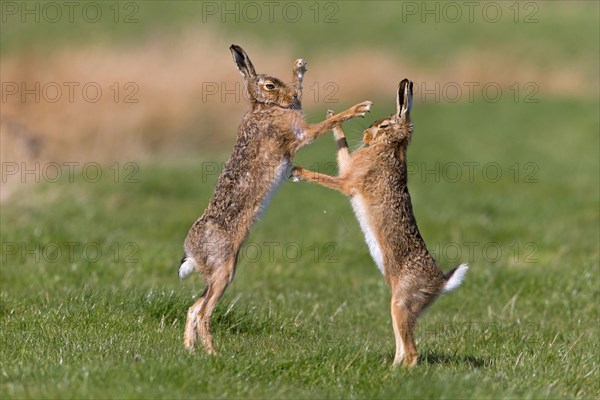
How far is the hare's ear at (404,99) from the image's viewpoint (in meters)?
7.31

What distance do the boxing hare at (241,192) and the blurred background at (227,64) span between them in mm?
918

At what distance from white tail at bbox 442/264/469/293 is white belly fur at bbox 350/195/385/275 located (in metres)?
0.44

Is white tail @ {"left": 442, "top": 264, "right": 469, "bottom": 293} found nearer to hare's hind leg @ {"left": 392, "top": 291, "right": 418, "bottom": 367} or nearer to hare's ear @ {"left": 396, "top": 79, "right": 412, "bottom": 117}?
hare's hind leg @ {"left": 392, "top": 291, "right": 418, "bottom": 367}

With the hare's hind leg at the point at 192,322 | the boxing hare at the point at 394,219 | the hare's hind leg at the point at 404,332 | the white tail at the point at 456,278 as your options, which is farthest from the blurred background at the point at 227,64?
the hare's hind leg at the point at 192,322

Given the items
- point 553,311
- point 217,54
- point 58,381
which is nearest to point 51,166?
point 217,54

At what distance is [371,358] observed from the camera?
21.1 ft

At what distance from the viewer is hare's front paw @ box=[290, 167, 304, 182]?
7.11 m

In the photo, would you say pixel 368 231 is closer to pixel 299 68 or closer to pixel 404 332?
pixel 404 332

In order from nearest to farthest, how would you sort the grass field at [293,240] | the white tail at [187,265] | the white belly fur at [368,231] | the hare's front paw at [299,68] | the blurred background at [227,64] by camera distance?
the grass field at [293,240]
the white tail at [187,265]
the white belly fur at [368,231]
the hare's front paw at [299,68]
the blurred background at [227,64]

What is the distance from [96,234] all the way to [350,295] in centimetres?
404

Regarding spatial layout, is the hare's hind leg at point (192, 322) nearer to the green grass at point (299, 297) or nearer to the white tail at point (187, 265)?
the green grass at point (299, 297)

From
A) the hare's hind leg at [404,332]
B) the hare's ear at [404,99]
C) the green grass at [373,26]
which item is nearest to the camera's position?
the hare's hind leg at [404,332]

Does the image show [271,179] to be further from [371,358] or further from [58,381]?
[58,381]

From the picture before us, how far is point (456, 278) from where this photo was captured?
270 inches
